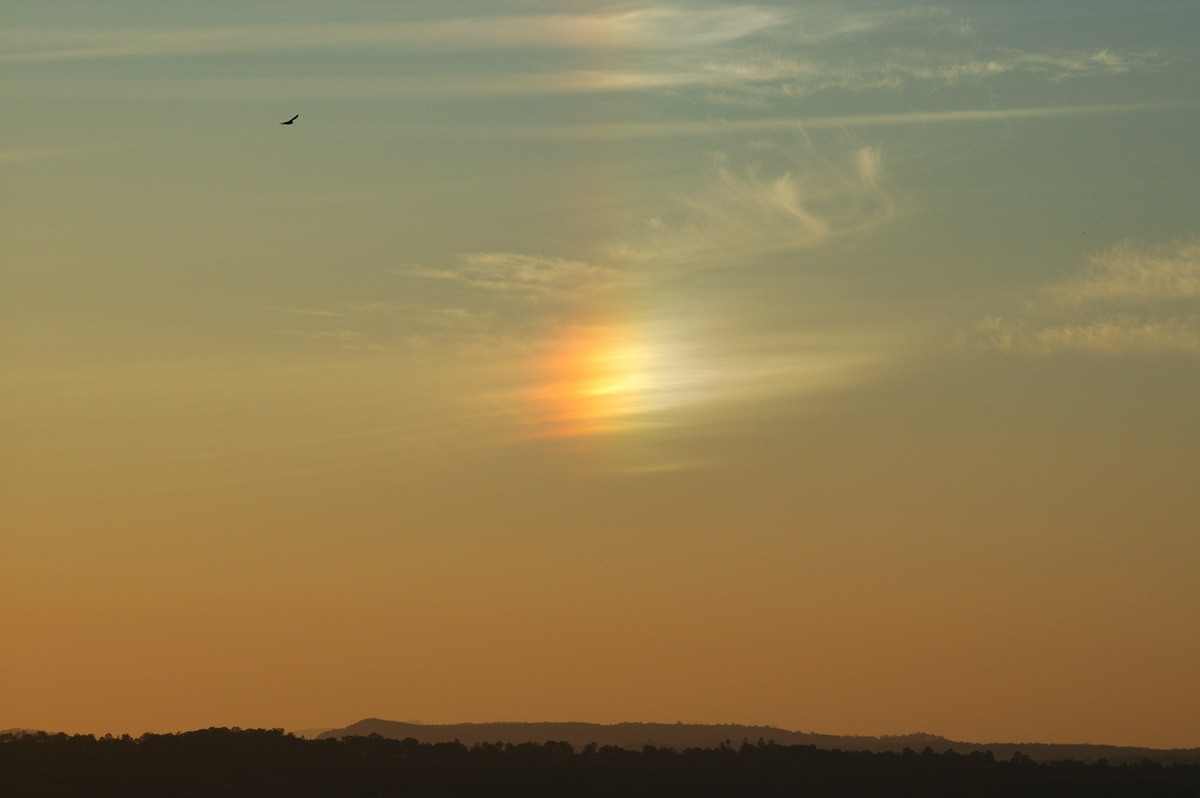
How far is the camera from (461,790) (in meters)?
89.0

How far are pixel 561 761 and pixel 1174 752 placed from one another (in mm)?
108483

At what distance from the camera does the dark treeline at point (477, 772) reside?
3452 inches

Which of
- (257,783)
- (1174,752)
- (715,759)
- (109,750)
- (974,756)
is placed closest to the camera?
(257,783)

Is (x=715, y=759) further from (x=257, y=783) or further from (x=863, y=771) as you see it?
(x=257, y=783)

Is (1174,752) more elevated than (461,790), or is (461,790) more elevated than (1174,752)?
(1174,752)

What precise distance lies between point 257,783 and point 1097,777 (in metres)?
41.2

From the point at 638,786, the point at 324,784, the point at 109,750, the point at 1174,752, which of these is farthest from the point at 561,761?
the point at 1174,752

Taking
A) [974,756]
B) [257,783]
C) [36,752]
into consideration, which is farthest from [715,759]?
[36,752]

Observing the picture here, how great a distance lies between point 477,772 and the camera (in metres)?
92.6

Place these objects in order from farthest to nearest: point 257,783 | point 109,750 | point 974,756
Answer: point 974,756, point 109,750, point 257,783

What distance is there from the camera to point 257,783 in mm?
87688

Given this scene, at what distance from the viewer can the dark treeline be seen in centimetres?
8769

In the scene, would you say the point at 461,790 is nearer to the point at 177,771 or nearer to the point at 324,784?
the point at 324,784

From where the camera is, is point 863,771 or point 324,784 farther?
point 863,771
